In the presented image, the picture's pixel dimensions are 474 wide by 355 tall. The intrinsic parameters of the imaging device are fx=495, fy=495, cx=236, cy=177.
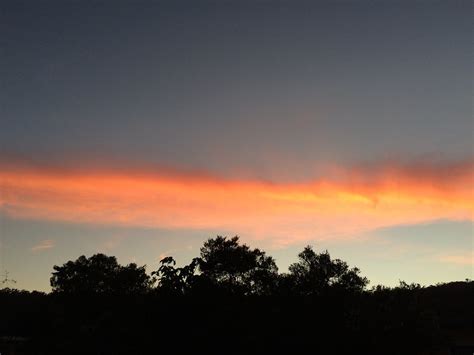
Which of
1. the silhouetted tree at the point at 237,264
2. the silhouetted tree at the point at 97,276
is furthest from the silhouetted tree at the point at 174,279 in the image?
the silhouetted tree at the point at 97,276

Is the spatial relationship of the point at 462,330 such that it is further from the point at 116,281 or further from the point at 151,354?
the point at 116,281

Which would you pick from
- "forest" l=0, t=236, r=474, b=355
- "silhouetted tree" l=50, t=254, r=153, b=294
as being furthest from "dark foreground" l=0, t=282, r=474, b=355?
"silhouetted tree" l=50, t=254, r=153, b=294

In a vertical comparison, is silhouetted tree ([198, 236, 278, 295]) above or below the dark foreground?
above

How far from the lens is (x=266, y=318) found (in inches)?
1098

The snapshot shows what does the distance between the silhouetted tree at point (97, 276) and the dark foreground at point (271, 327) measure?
2228cm

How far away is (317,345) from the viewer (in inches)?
1075

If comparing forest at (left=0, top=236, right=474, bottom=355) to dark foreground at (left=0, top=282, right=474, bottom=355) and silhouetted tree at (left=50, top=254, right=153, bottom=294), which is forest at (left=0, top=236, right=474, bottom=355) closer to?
dark foreground at (left=0, top=282, right=474, bottom=355)

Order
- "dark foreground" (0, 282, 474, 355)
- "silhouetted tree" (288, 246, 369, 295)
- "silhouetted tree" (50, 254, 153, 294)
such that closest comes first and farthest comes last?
1. "dark foreground" (0, 282, 474, 355)
2. "silhouetted tree" (288, 246, 369, 295)
3. "silhouetted tree" (50, 254, 153, 294)

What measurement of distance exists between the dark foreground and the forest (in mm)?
54

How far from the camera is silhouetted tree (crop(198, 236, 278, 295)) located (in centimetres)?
4362

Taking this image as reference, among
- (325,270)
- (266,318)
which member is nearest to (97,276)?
(325,270)

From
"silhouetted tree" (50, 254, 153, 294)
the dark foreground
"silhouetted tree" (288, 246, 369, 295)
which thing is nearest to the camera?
the dark foreground

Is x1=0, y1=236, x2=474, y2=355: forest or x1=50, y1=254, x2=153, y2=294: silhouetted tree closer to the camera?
x1=0, y1=236, x2=474, y2=355: forest

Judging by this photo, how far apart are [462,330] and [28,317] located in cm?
4261
